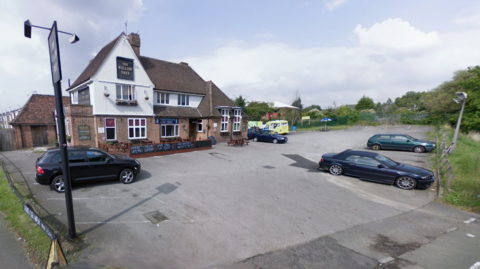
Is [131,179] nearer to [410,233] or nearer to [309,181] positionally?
[309,181]

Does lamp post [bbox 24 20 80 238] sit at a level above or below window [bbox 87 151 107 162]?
above

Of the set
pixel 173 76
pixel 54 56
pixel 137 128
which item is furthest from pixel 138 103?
pixel 54 56

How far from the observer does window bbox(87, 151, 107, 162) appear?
26.3 ft

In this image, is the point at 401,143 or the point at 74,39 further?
the point at 401,143

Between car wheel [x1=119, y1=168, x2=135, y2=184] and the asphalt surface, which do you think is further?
car wheel [x1=119, y1=168, x2=135, y2=184]

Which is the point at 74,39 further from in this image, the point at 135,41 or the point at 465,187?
the point at 135,41

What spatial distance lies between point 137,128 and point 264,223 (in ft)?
53.6

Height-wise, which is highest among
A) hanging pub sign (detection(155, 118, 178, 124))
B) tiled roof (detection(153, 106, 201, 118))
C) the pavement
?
tiled roof (detection(153, 106, 201, 118))

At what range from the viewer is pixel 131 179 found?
29.0 feet

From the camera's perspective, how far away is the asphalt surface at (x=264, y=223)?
13.6 feet

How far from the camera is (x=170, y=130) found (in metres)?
20.6

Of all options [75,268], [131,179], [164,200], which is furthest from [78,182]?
[75,268]

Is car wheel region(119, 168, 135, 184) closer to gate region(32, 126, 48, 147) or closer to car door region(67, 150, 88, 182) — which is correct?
car door region(67, 150, 88, 182)

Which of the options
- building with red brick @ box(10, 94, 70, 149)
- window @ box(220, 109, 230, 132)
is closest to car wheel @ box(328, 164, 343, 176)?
window @ box(220, 109, 230, 132)
